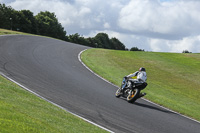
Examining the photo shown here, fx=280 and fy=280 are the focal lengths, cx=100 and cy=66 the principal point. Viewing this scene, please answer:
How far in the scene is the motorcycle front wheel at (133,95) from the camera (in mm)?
13759

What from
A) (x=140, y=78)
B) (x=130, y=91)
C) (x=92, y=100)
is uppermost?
(x=140, y=78)

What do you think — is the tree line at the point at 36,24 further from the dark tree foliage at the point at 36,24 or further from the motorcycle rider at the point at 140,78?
the motorcycle rider at the point at 140,78

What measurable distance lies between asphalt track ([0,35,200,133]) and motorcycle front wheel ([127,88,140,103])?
295mm

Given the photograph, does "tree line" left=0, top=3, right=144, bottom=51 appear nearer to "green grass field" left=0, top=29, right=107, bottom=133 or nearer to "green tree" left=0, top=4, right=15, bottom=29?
"green tree" left=0, top=4, right=15, bottom=29

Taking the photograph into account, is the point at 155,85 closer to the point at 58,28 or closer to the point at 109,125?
the point at 109,125

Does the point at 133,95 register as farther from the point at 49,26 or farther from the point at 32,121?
the point at 49,26

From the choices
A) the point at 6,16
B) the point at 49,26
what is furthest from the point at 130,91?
the point at 49,26

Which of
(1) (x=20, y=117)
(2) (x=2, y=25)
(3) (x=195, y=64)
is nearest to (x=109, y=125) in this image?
(1) (x=20, y=117)

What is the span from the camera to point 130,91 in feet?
47.2

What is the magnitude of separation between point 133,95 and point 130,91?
0.42m

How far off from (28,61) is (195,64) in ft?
72.3

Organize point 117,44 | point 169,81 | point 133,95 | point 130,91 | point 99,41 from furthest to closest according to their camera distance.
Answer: point 117,44
point 99,41
point 169,81
point 130,91
point 133,95

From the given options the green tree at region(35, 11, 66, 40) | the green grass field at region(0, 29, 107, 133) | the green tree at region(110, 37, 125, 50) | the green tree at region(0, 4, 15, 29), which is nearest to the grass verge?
the green grass field at region(0, 29, 107, 133)

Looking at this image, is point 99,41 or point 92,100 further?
point 99,41
